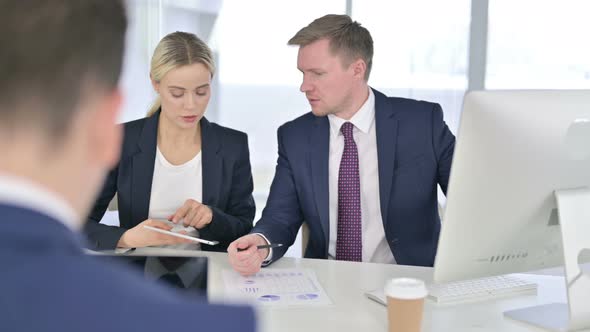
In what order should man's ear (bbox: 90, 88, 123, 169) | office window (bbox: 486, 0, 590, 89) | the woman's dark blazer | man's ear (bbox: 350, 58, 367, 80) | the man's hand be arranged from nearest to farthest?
1. man's ear (bbox: 90, 88, 123, 169)
2. the man's hand
3. the woman's dark blazer
4. man's ear (bbox: 350, 58, 367, 80)
5. office window (bbox: 486, 0, 590, 89)

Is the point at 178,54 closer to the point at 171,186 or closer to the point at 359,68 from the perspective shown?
the point at 171,186

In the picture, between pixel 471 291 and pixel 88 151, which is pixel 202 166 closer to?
pixel 471 291

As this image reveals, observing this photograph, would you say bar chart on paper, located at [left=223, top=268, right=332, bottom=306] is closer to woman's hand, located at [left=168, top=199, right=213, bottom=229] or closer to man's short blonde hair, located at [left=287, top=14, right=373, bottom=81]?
woman's hand, located at [left=168, top=199, right=213, bottom=229]

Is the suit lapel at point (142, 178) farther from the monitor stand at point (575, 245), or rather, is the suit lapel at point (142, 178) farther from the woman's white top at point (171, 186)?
the monitor stand at point (575, 245)

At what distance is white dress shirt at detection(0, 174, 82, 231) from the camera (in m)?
0.50

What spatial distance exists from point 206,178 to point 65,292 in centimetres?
208

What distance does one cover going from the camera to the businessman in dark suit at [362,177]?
2385 millimetres

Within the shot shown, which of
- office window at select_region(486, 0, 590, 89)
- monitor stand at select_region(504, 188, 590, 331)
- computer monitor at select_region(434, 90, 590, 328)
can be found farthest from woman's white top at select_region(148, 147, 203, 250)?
office window at select_region(486, 0, 590, 89)

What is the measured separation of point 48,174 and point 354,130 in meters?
2.03

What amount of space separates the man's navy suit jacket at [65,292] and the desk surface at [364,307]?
86 centimetres

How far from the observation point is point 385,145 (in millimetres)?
2432

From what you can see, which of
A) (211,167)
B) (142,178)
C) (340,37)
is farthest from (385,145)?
(142,178)

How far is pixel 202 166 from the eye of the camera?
2.55m

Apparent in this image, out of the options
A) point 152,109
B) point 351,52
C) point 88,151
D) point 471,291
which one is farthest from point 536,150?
point 152,109
